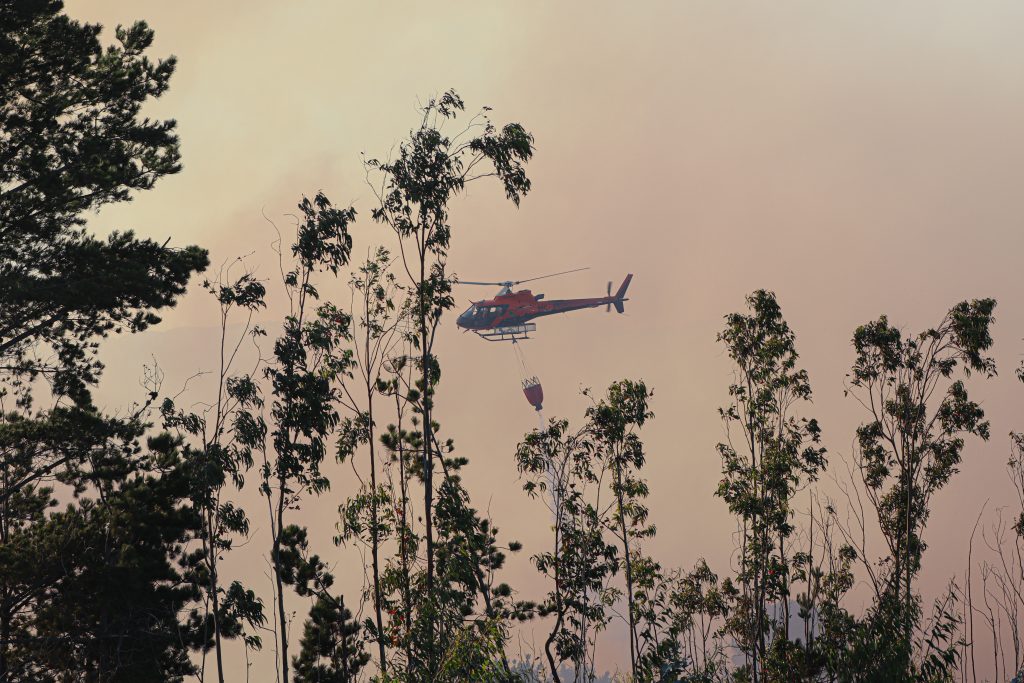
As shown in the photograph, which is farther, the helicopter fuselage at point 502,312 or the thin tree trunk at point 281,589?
the helicopter fuselage at point 502,312

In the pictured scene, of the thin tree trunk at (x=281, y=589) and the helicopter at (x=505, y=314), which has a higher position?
the helicopter at (x=505, y=314)

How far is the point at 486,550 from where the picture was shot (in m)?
20.8

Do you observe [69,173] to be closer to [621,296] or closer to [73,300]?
[73,300]

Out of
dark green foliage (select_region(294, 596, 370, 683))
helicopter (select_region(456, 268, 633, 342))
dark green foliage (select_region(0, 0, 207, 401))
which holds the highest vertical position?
helicopter (select_region(456, 268, 633, 342))

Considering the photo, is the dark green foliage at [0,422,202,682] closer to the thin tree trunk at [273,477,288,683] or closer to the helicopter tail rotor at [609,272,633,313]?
the thin tree trunk at [273,477,288,683]

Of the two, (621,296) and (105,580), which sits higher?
(621,296)

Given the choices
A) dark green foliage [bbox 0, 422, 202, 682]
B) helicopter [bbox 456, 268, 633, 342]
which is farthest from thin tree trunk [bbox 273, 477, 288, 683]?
helicopter [bbox 456, 268, 633, 342]

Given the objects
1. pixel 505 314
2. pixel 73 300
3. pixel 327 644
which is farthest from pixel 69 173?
pixel 505 314

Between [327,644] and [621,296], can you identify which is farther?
[621,296]

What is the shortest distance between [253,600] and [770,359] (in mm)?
12615

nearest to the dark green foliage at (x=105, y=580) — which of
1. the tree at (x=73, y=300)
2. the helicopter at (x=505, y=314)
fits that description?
the tree at (x=73, y=300)

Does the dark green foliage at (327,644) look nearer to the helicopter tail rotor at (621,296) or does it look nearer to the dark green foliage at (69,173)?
the dark green foliage at (69,173)

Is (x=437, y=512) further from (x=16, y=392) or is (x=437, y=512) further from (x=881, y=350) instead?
(x=881, y=350)

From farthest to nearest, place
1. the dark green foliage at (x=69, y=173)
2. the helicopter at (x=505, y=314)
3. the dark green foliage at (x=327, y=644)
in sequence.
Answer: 1. the helicopter at (x=505, y=314)
2. the dark green foliage at (x=327, y=644)
3. the dark green foliage at (x=69, y=173)
